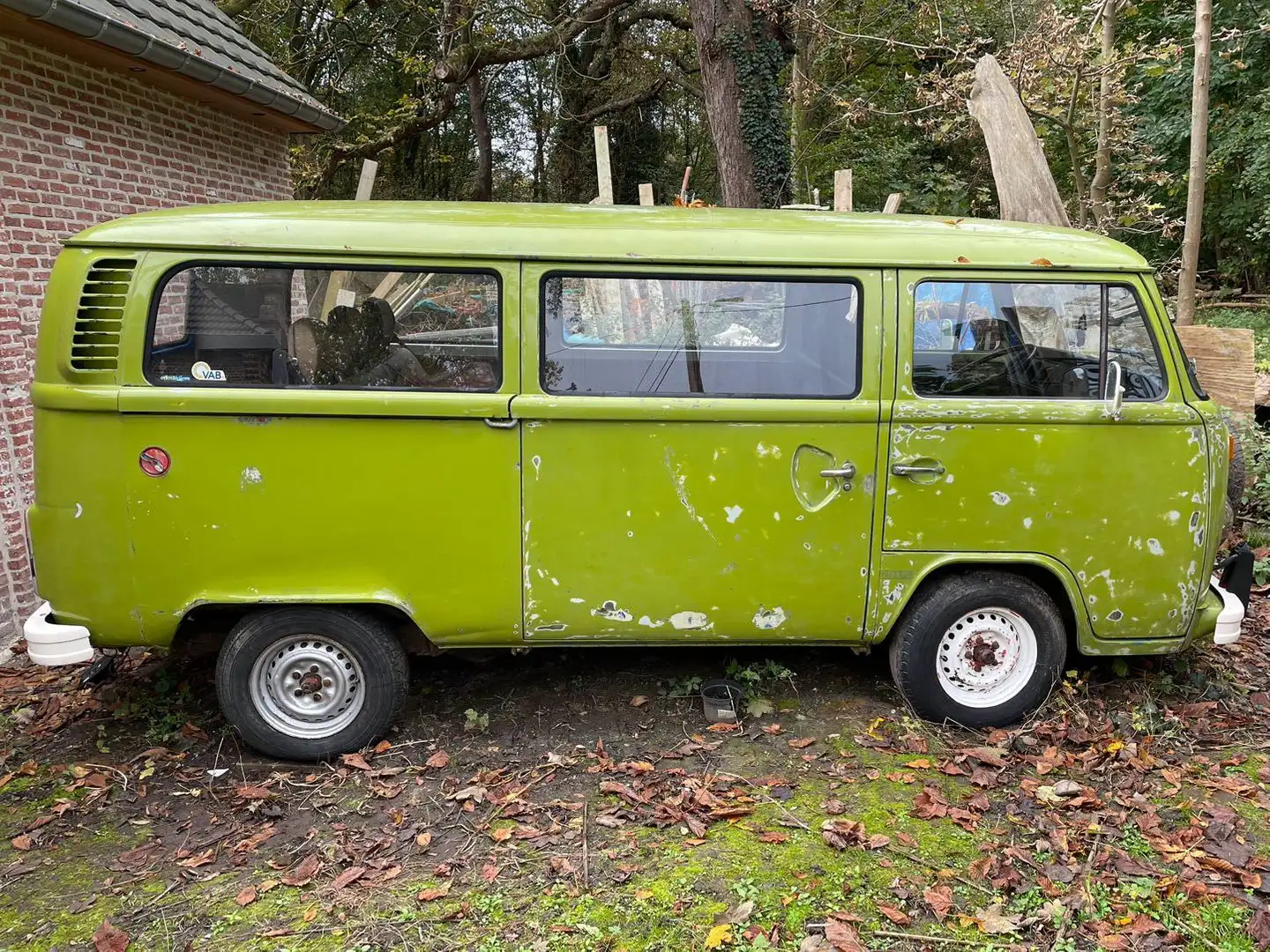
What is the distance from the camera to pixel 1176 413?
373 cm

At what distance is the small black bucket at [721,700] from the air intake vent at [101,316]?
9.90 ft

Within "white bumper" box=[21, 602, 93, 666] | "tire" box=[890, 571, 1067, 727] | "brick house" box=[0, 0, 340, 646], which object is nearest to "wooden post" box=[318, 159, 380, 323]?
"white bumper" box=[21, 602, 93, 666]

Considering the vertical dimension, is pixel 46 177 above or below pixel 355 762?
above

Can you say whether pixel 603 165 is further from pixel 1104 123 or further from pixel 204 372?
pixel 1104 123

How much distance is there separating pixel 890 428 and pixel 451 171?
23.9 meters

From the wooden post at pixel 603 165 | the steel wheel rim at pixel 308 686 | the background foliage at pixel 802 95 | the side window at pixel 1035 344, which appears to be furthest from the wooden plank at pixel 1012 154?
the steel wheel rim at pixel 308 686

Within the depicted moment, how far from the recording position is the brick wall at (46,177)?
5359 millimetres

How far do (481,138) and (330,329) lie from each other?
784 inches

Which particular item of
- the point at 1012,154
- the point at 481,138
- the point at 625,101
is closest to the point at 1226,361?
the point at 1012,154

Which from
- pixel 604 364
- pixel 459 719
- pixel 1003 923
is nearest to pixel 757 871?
pixel 1003 923

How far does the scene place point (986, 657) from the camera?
13.2 feet

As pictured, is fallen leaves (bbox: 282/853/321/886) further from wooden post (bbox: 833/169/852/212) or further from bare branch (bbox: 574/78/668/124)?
bare branch (bbox: 574/78/668/124)

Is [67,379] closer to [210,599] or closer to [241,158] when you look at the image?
[210,599]

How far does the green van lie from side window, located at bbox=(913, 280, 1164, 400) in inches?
0.5
